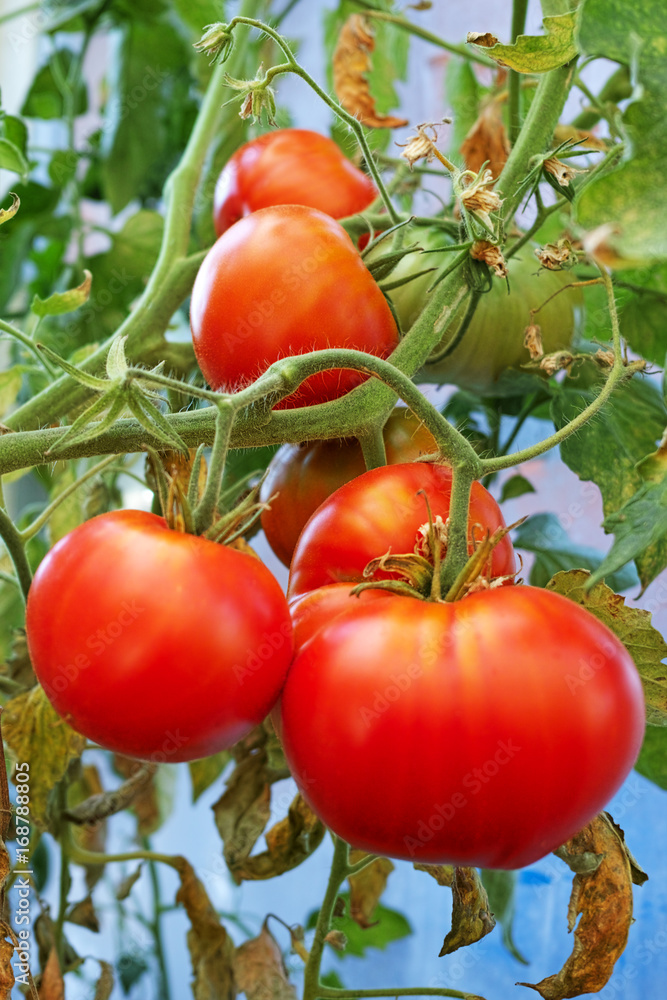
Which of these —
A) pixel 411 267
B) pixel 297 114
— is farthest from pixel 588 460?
pixel 297 114

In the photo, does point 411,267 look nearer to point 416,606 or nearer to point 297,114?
point 416,606

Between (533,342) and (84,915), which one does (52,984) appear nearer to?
(84,915)

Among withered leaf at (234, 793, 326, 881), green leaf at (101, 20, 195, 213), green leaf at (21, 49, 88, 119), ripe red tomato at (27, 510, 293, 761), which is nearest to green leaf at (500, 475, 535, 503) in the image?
withered leaf at (234, 793, 326, 881)

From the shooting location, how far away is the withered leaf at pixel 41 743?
52 cm

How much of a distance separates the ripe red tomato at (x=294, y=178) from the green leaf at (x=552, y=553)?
268 mm

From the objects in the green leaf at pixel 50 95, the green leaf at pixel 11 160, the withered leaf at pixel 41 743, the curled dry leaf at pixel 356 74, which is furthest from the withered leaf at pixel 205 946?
the green leaf at pixel 50 95

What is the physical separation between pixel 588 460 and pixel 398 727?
10.5 inches

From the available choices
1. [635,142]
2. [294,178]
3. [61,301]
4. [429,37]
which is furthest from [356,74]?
[635,142]

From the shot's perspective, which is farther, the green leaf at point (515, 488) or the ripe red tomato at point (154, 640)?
the green leaf at point (515, 488)

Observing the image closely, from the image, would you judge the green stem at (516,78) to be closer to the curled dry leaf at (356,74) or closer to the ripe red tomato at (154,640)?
the curled dry leaf at (356,74)

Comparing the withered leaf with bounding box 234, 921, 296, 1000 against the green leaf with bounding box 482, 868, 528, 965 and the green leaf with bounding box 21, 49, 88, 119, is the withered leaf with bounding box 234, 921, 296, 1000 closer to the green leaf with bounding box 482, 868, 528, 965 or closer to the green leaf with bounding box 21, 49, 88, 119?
the green leaf with bounding box 482, 868, 528, 965

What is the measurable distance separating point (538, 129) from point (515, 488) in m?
0.30

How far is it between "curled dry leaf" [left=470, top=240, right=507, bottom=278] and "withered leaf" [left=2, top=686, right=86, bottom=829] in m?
0.36

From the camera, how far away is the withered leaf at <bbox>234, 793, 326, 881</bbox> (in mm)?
523
